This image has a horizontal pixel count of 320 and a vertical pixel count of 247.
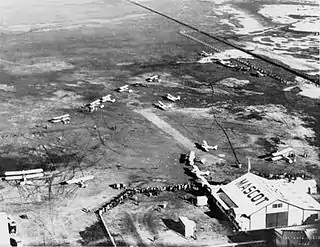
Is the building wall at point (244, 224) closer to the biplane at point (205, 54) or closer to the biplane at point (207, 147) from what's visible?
the biplane at point (207, 147)

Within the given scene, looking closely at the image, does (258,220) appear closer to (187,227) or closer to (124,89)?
(187,227)

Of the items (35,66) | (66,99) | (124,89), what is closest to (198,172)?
(124,89)

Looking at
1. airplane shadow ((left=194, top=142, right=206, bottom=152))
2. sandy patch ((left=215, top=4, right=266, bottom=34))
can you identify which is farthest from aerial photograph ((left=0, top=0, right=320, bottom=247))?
sandy patch ((left=215, top=4, right=266, bottom=34))

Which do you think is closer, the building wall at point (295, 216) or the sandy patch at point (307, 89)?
the building wall at point (295, 216)

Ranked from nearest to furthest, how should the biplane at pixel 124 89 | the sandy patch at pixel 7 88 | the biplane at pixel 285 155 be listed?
the biplane at pixel 285 155 → the biplane at pixel 124 89 → the sandy patch at pixel 7 88

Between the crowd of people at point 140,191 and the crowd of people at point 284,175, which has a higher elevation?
the crowd of people at point 140,191

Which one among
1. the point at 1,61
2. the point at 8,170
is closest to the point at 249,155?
the point at 8,170

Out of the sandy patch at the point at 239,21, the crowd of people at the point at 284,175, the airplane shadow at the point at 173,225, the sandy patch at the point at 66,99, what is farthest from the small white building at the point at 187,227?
the sandy patch at the point at 239,21
